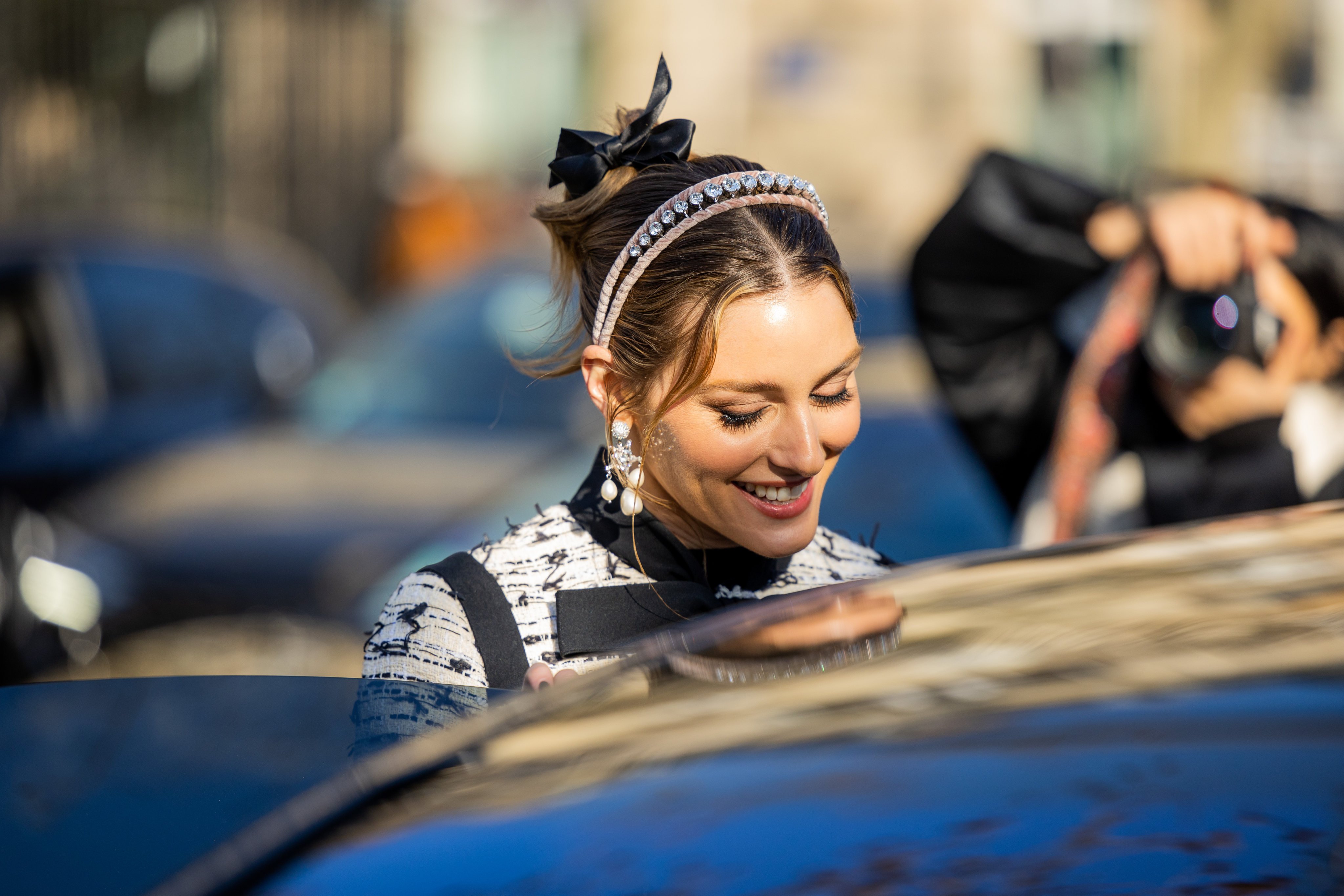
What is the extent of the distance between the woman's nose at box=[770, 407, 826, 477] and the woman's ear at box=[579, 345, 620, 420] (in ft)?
0.64

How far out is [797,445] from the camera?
56.2 inches

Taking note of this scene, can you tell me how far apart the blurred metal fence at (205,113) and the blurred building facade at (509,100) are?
0.05ft

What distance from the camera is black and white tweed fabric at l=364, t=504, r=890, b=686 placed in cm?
150

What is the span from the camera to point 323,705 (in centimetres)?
144

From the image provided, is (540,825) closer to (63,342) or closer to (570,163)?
(570,163)

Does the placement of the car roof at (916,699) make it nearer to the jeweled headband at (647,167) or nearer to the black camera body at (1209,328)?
the jeweled headband at (647,167)

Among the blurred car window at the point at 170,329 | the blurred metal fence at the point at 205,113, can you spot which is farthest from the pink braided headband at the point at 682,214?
the blurred metal fence at the point at 205,113

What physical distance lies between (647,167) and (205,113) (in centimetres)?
1088

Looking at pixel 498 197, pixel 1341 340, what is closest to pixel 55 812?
pixel 1341 340

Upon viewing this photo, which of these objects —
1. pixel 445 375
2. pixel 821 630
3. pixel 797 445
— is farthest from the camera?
pixel 445 375

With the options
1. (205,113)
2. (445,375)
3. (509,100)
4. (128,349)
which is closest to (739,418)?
(445,375)

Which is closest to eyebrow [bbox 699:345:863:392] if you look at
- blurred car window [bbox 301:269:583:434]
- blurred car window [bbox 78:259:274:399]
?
blurred car window [bbox 301:269:583:434]

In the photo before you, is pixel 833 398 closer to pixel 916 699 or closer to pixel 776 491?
pixel 776 491

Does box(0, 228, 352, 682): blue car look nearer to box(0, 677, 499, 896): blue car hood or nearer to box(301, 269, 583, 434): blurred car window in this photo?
box(301, 269, 583, 434): blurred car window
